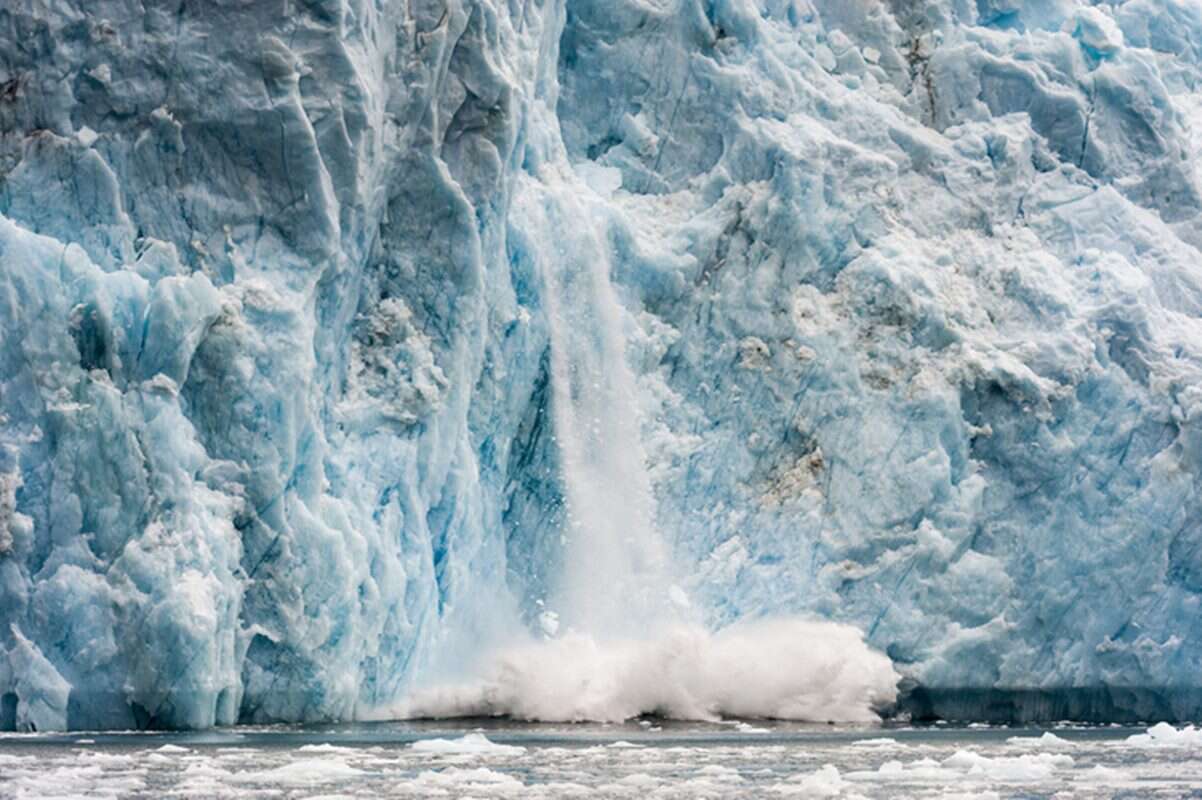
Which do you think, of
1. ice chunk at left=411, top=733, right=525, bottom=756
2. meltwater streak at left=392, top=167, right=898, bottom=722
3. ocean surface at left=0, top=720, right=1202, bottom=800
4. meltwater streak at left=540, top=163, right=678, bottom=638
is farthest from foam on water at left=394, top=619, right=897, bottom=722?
ice chunk at left=411, top=733, right=525, bottom=756

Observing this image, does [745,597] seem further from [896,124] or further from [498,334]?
[896,124]

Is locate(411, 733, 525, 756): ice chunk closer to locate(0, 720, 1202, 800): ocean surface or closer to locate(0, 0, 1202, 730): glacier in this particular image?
locate(0, 720, 1202, 800): ocean surface

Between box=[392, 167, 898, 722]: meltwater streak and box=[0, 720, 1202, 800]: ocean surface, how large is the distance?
1334 millimetres

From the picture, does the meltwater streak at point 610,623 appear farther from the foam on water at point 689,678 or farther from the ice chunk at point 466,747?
the ice chunk at point 466,747

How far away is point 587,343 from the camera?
71.8ft

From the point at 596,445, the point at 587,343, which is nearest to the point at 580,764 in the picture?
the point at 596,445

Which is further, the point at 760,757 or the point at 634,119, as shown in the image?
the point at 634,119

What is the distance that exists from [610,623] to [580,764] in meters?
6.07

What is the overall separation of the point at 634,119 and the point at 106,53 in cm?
659

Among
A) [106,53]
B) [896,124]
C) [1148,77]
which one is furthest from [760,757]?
[1148,77]

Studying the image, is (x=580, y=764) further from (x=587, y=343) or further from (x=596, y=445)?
(x=587, y=343)

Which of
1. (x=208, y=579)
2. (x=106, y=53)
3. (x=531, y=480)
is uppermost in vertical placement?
(x=106, y=53)

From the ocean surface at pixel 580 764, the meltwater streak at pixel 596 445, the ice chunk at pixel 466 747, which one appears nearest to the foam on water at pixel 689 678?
the meltwater streak at pixel 596 445

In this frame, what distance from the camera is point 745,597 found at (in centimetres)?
2177
